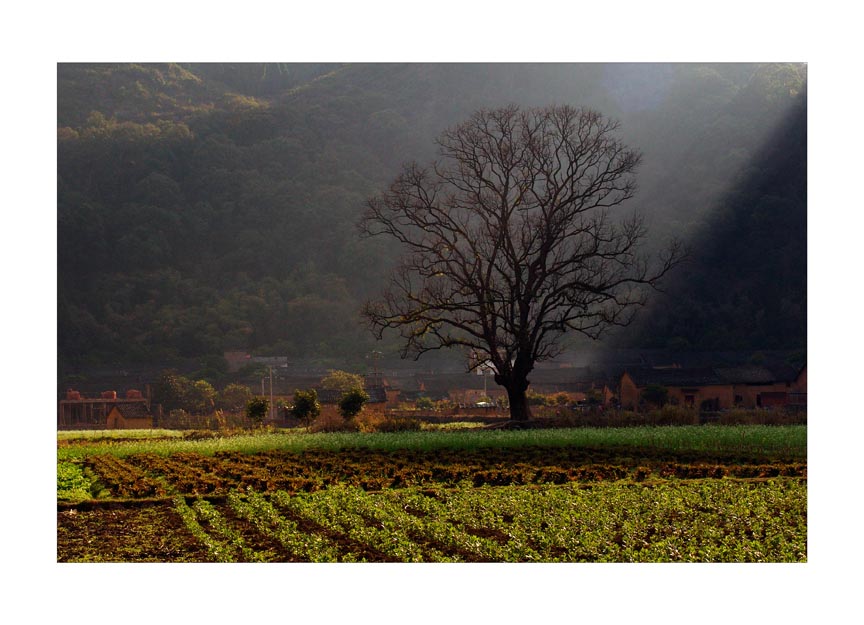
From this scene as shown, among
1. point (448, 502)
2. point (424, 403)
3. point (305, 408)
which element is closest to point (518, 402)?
point (305, 408)

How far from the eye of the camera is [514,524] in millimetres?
8719

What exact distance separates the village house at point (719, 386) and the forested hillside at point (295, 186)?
4201 mm

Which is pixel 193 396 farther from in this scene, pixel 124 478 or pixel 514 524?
pixel 514 524

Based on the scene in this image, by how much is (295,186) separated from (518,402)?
2540cm

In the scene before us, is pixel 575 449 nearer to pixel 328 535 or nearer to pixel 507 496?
pixel 507 496

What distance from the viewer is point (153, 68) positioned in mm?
43781

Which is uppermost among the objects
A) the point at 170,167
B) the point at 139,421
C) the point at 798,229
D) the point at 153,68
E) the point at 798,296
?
the point at 153,68

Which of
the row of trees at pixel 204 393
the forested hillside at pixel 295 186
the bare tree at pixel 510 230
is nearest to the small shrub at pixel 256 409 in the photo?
the row of trees at pixel 204 393

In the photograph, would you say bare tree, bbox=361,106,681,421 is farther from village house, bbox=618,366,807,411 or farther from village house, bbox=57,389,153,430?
village house, bbox=57,389,153,430

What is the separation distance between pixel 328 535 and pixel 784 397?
17094mm

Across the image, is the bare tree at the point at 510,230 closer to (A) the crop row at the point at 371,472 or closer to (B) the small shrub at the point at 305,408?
(B) the small shrub at the point at 305,408

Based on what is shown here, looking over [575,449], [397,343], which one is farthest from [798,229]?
[397,343]

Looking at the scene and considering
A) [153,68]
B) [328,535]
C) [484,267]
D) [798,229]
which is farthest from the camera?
[153,68]

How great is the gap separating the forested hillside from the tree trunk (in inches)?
568
